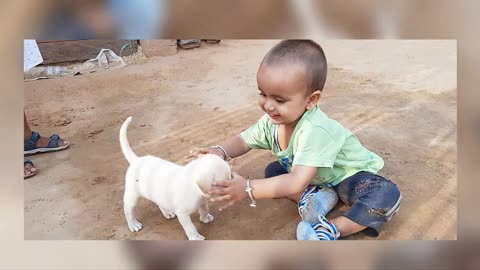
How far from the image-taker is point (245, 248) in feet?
3.63


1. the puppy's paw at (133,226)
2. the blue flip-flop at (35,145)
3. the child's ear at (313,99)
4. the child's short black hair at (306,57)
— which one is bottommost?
the puppy's paw at (133,226)

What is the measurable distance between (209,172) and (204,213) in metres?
0.10

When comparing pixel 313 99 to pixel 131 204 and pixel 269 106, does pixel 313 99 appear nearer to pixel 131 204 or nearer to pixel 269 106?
pixel 269 106

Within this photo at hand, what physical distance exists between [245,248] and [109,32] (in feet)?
1.76

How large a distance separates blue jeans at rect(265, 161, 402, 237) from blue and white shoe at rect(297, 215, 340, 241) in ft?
0.16

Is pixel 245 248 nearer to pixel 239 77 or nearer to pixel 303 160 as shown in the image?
pixel 303 160

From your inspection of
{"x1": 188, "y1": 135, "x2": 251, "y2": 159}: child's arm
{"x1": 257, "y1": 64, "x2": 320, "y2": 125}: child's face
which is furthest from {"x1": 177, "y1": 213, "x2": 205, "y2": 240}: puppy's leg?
{"x1": 257, "y1": 64, "x2": 320, "y2": 125}: child's face

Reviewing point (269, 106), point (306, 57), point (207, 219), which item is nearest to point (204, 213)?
point (207, 219)

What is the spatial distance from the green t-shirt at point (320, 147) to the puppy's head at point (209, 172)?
11 centimetres

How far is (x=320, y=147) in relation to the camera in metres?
1.09

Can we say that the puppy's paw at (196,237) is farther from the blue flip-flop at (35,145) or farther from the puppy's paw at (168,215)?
the blue flip-flop at (35,145)

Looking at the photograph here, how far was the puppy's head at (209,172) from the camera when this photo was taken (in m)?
1.05

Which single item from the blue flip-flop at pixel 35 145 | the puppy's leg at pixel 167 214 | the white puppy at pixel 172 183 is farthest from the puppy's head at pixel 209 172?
the blue flip-flop at pixel 35 145
